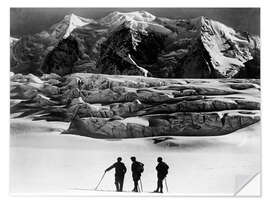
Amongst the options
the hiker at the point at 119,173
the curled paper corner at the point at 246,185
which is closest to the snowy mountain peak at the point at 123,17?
the hiker at the point at 119,173

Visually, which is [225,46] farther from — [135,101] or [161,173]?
[161,173]

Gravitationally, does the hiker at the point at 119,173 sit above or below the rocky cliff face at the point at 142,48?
below

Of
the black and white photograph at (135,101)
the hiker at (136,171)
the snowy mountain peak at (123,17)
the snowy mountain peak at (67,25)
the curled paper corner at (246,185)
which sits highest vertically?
the snowy mountain peak at (123,17)

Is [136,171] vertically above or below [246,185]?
above

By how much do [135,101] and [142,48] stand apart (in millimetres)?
440

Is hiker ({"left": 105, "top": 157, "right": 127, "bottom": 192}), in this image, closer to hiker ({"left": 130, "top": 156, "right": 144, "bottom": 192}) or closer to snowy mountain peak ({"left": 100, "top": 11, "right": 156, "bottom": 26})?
hiker ({"left": 130, "top": 156, "right": 144, "bottom": 192})

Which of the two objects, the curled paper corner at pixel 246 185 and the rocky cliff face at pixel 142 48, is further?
the rocky cliff face at pixel 142 48

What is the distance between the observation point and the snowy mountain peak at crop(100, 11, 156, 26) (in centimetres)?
317

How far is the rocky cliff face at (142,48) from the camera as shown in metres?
3.17

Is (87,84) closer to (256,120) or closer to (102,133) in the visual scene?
(102,133)

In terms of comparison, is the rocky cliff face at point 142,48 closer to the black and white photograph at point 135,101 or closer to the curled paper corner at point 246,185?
the black and white photograph at point 135,101

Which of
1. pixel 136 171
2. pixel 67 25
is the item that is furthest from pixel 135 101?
pixel 67 25

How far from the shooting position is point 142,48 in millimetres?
3213
